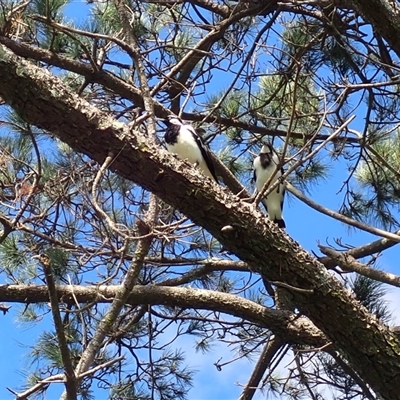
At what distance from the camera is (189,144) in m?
2.51

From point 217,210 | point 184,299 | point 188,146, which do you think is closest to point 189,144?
point 188,146

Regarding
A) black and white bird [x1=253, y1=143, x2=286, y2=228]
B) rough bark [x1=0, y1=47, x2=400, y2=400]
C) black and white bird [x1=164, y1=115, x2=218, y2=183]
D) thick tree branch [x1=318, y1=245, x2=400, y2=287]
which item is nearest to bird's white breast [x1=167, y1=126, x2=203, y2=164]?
black and white bird [x1=164, y1=115, x2=218, y2=183]

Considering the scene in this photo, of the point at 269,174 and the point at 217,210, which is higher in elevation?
the point at 269,174

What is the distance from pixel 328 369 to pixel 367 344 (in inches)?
37.4

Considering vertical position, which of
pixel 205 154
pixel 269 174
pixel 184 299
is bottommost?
pixel 184 299

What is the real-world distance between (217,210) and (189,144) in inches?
38.7

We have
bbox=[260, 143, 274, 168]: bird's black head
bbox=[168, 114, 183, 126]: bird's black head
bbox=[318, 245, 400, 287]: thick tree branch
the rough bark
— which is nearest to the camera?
the rough bark

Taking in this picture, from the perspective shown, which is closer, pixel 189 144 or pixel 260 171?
pixel 189 144

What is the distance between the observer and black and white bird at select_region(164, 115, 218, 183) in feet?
8.20

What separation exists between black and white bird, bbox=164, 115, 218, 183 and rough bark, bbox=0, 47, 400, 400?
0.89m

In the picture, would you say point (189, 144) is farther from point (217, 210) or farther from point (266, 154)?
point (217, 210)

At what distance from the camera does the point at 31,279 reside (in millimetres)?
2533

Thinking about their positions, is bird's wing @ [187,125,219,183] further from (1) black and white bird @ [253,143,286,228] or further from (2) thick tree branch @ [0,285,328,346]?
(2) thick tree branch @ [0,285,328,346]

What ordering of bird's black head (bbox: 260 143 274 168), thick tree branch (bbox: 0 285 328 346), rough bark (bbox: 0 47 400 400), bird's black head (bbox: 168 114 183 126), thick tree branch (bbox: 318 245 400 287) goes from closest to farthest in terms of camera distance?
rough bark (bbox: 0 47 400 400) → thick tree branch (bbox: 318 245 400 287) → thick tree branch (bbox: 0 285 328 346) → bird's black head (bbox: 168 114 183 126) → bird's black head (bbox: 260 143 274 168)
